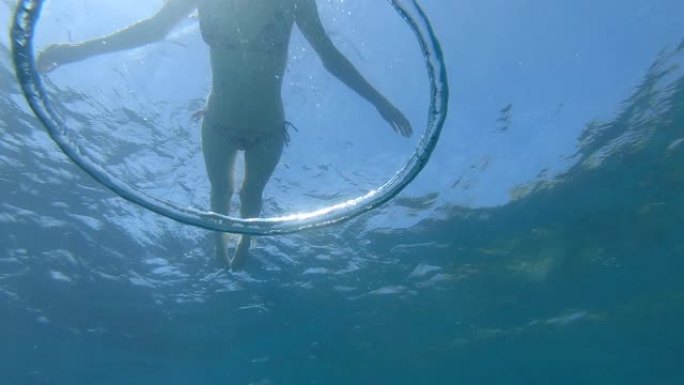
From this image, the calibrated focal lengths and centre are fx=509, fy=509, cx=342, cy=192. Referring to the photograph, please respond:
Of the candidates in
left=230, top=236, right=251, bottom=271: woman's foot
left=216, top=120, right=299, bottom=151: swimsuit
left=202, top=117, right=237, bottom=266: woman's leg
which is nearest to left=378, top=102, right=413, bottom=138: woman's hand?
left=216, top=120, right=299, bottom=151: swimsuit

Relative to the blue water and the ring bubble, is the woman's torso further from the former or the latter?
the ring bubble

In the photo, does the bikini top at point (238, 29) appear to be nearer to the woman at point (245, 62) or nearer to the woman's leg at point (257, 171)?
the woman at point (245, 62)

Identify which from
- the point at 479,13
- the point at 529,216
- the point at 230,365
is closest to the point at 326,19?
the point at 479,13

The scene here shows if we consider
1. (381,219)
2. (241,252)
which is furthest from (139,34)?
(381,219)

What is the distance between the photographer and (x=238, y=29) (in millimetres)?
4062

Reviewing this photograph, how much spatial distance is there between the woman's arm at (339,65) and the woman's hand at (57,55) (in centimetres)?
188

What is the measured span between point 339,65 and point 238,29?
887 millimetres

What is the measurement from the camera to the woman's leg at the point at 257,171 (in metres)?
5.03

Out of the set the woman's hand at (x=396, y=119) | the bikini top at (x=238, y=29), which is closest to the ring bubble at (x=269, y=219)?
the woman's hand at (x=396, y=119)

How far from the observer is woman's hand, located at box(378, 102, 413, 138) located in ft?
13.6

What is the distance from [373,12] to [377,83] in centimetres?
100

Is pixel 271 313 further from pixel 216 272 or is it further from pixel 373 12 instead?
pixel 373 12

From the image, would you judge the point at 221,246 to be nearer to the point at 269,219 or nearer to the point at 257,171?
the point at 257,171

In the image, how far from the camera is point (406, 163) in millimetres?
3490
